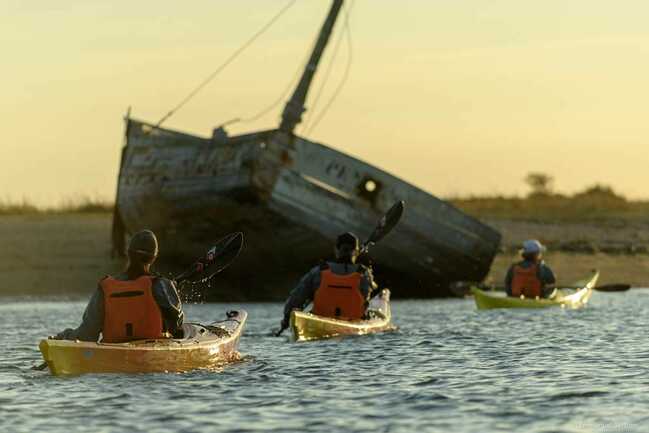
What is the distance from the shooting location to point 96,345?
14492 mm

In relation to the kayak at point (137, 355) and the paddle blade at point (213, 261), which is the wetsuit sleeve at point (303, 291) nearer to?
the paddle blade at point (213, 261)

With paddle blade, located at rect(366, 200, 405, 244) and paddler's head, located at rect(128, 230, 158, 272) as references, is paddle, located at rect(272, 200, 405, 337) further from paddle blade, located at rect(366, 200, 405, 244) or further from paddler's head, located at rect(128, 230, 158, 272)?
paddler's head, located at rect(128, 230, 158, 272)

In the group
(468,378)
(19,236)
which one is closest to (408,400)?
(468,378)

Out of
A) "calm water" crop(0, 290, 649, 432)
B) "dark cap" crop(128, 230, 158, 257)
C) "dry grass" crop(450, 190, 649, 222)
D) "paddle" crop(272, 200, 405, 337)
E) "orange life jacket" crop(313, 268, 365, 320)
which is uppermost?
"dry grass" crop(450, 190, 649, 222)

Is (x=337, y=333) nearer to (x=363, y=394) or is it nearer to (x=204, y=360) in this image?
(x=204, y=360)

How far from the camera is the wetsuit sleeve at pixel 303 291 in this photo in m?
19.7

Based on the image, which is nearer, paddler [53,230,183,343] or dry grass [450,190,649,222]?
paddler [53,230,183,343]

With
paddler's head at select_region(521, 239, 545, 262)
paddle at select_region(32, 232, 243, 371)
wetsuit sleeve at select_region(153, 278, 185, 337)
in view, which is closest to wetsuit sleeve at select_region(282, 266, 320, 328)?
paddle at select_region(32, 232, 243, 371)

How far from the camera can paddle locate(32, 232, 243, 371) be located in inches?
717

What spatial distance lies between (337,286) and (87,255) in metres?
16.8

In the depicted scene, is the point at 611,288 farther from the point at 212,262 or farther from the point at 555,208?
the point at 555,208

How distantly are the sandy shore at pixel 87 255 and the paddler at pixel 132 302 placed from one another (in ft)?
57.6

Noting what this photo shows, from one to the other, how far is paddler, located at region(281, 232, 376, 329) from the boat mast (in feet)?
32.7

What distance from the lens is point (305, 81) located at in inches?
1214
